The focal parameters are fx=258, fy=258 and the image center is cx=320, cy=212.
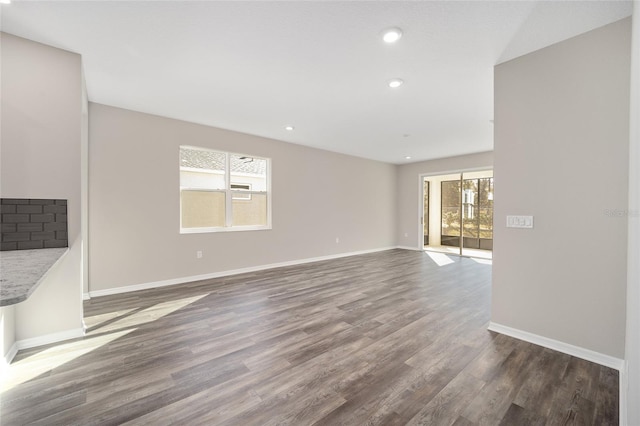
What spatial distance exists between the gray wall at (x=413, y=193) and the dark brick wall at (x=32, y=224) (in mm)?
7646

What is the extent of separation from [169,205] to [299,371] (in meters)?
3.43

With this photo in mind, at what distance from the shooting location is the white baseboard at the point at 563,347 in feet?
6.53

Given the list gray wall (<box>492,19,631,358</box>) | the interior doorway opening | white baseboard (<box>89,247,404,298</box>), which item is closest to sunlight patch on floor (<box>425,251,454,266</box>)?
the interior doorway opening

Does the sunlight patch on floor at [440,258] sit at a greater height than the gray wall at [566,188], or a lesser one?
lesser

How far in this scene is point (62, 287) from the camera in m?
2.43

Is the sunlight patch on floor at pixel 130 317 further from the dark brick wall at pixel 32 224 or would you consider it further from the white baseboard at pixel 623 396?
the white baseboard at pixel 623 396

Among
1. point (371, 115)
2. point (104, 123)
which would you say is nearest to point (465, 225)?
point (371, 115)

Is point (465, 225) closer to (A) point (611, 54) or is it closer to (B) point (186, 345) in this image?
(A) point (611, 54)

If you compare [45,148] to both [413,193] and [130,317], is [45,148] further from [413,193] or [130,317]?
[413,193]

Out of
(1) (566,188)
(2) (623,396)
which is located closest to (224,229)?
(1) (566,188)

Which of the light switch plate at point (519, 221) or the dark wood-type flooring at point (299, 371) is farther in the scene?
the light switch plate at point (519, 221)

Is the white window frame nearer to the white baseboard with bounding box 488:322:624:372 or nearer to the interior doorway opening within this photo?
the white baseboard with bounding box 488:322:624:372

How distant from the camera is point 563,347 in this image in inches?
87.1

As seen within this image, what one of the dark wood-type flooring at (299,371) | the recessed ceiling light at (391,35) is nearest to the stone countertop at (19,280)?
the dark wood-type flooring at (299,371)
